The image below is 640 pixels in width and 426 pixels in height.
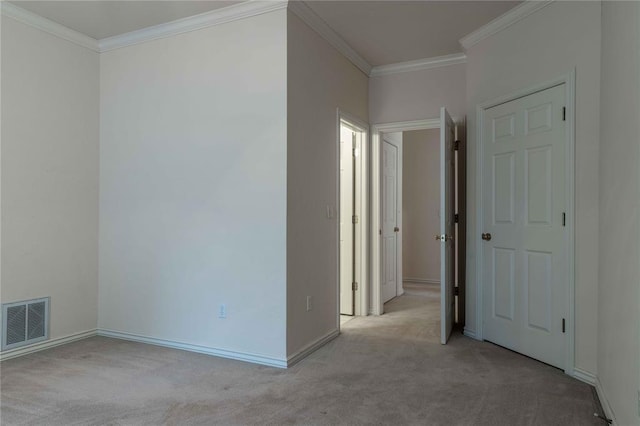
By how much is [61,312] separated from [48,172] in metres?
1.18

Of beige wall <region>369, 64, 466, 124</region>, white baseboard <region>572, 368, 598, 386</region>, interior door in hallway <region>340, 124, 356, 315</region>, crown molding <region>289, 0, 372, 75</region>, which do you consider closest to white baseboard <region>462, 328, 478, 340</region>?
white baseboard <region>572, 368, 598, 386</region>

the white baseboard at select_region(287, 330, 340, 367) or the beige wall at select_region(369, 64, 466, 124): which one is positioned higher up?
the beige wall at select_region(369, 64, 466, 124)

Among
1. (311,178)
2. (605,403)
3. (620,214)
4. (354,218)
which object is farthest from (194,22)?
(605,403)

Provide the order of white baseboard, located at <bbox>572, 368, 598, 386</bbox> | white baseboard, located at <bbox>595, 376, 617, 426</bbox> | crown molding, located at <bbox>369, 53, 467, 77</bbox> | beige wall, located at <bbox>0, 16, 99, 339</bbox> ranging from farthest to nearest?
crown molding, located at <bbox>369, 53, 467, 77</bbox> < beige wall, located at <bbox>0, 16, 99, 339</bbox> < white baseboard, located at <bbox>572, 368, 598, 386</bbox> < white baseboard, located at <bbox>595, 376, 617, 426</bbox>

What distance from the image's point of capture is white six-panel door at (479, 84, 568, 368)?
305 cm

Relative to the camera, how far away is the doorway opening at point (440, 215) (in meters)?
3.62

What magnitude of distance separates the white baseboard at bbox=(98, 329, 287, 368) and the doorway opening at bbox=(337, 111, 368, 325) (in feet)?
4.95

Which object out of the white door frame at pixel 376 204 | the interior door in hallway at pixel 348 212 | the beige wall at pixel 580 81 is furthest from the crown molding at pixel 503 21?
the interior door in hallway at pixel 348 212

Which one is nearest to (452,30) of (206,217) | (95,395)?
(206,217)

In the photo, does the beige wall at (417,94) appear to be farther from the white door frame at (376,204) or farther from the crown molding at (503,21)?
the crown molding at (503,21)

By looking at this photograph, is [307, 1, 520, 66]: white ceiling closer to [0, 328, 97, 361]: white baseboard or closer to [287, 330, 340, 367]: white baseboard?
[287, 330, 340, 367]: white baseboard

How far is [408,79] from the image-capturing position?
4477 millimetres

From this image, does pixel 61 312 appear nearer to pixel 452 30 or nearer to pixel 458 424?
pixel 458 424

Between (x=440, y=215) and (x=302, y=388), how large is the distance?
6.62 feet
